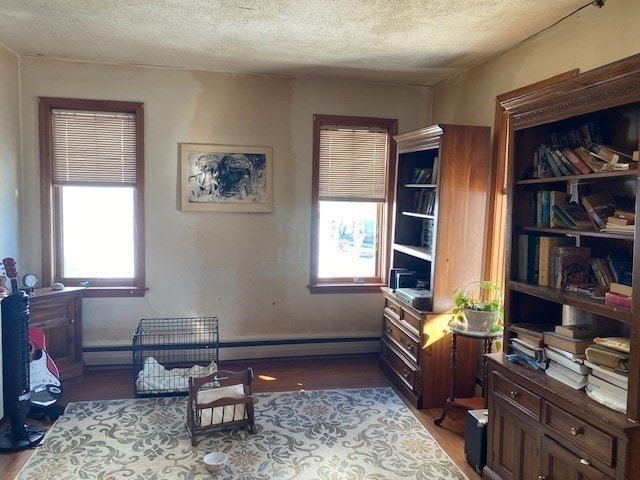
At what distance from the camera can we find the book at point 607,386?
1917mm

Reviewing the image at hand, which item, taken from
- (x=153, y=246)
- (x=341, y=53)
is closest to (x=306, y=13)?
(x=341, y=53)

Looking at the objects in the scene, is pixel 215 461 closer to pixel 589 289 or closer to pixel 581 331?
pixel 581 331

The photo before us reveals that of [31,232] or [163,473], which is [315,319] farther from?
[31,232]

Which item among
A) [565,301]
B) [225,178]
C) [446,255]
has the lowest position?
[565,301]

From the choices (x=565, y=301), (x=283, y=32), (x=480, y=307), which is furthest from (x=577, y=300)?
(x=283, y=32)

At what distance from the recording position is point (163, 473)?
2646mm

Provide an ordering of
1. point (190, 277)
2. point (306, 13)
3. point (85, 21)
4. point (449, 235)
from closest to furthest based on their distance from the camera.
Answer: point (306, 13)
point (85, 21)
point (449, 235)
point (190, 277)

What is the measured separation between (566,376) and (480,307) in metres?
1.00

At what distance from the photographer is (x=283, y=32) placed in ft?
10.4

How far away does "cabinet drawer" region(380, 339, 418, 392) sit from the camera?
3627mm

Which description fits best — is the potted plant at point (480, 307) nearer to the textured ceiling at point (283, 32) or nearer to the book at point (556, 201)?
the book at point (556, 201)

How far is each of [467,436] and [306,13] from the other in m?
2.73

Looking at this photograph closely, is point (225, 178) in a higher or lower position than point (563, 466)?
higher

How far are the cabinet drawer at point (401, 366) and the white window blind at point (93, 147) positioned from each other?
2716 mm
